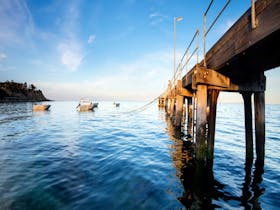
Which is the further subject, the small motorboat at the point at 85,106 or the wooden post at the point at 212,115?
the small motorboat at the point at 85,106

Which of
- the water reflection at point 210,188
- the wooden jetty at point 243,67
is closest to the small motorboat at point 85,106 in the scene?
the water reflection at point 210,188

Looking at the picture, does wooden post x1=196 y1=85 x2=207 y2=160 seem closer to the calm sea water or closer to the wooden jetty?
the wooden jetty

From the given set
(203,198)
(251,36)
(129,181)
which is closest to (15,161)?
(129,181)

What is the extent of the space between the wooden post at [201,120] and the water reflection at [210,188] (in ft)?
1.45

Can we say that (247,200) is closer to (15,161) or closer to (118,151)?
(118,151)

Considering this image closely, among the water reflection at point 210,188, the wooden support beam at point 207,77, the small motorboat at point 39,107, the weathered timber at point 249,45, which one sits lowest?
the water reflection at point 210,188

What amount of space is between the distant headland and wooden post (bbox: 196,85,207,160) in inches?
3940

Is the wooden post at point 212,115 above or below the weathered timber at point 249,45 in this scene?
below

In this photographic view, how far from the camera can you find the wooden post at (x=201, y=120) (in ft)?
18.6

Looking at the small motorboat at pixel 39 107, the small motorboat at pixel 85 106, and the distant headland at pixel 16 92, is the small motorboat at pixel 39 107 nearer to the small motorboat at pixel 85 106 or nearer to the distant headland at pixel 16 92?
the small motorboat at pixel 85 106

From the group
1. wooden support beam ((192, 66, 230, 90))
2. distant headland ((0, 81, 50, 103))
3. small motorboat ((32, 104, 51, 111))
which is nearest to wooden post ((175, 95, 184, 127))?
wooden support beam ((192, 66, 230, 90))

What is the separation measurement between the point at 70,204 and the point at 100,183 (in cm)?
116

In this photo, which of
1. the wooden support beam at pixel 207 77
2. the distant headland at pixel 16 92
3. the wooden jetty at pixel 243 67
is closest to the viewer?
the wooden jetty at pixel 243 67

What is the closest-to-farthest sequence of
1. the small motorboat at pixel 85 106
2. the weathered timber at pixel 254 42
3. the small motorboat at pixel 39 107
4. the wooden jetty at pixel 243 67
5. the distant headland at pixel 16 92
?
the weathered timber at pixel 254 42, the wooden jetty at pixel 243 67, the small motorboat at pixel 85 106, the small motorboat at pixel 39 107, the distant headland at pixel 16 92
